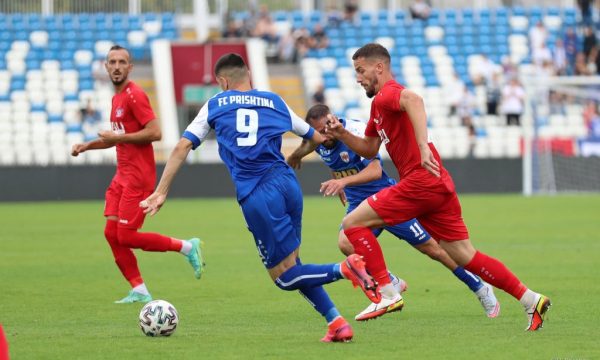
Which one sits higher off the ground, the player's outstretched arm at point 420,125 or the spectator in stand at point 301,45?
the player's outstretched arm at point 420,125

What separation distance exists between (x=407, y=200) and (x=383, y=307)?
0.99 meters

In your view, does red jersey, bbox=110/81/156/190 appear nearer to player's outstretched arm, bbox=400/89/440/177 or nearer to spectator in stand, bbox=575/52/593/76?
player's outstretched arm, bbox=400/89/440/177

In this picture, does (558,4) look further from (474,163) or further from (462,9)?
(474,163)

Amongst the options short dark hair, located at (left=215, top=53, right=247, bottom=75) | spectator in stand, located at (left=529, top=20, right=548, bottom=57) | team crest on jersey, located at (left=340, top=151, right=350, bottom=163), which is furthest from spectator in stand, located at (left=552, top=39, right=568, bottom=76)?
short dark hair, located at (left=215, top=53, right=247, bottom=75)

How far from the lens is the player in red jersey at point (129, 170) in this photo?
12.2 metres

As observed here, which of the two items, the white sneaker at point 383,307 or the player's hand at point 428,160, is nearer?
the player's hand at point 428,160

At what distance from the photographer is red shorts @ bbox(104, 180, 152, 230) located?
12.2 m

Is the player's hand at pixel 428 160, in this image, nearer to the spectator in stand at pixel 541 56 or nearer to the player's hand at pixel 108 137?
the player's hand at pixel 108 137

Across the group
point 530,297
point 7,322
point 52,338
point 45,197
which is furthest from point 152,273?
point 45,197

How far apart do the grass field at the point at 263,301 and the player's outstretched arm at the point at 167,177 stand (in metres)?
1.08

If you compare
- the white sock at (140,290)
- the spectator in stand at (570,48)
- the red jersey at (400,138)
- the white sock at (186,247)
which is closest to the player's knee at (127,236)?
the white sock at (140,290)

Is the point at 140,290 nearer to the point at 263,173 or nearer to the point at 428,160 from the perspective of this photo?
the point at 263,173

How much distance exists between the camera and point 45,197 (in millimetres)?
30359

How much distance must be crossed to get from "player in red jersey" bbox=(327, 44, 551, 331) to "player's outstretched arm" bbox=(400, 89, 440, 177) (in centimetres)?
11
